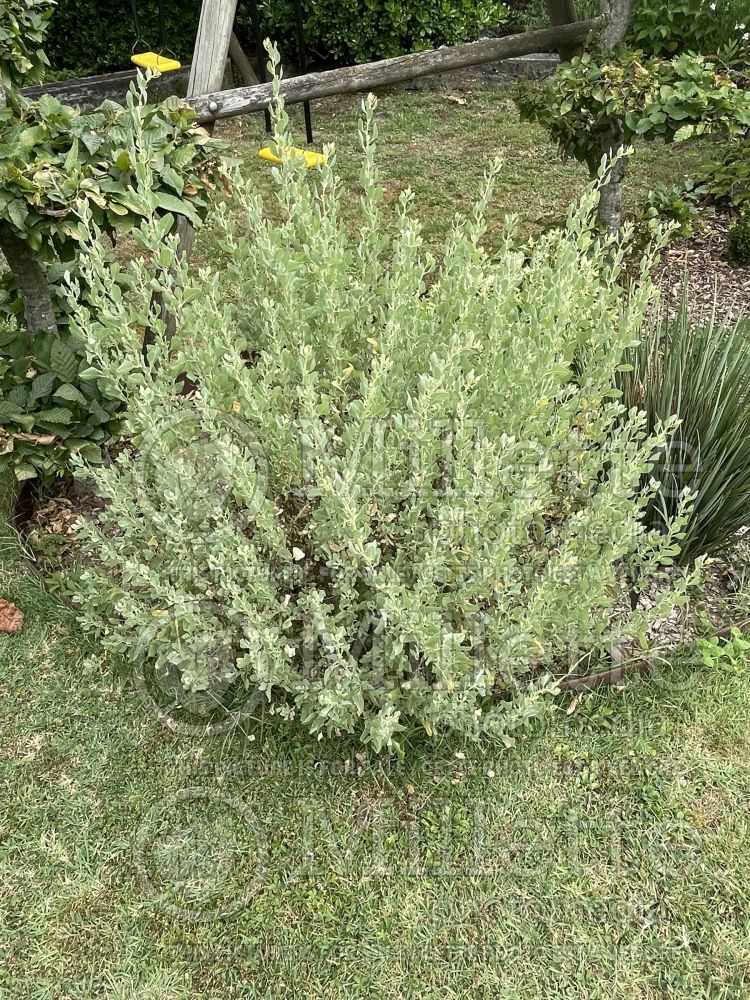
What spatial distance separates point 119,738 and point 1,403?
4.38ft

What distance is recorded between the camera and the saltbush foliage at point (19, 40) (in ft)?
8.21

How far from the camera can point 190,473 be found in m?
2.06

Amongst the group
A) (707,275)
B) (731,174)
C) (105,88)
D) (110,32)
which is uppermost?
(110,32)

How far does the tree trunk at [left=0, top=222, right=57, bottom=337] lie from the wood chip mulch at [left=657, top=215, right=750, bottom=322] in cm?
299

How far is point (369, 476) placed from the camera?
2.01 m

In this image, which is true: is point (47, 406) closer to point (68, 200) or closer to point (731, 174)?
point (68, 200)

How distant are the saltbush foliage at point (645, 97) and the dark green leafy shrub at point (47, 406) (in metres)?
2.54

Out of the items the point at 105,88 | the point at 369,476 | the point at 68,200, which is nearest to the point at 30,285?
the point at 68,200

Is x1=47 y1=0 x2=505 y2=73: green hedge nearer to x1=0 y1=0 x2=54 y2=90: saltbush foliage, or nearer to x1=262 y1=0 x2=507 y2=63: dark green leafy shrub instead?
x1=262 y1=0 x2=507 y2=63: dark green leafy shrub

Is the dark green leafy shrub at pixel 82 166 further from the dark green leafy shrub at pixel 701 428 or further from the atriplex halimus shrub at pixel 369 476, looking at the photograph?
the dark green leafy shrub at pixel 701 428

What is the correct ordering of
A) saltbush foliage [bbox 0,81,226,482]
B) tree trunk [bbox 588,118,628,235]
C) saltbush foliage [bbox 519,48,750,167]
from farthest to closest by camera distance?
1. tree trunk [bbox 588,118,628,235]
2. saltbush foliage [bbox 519,48,750,167]
3. saltbush foliage [bbox 0,81,226,482]

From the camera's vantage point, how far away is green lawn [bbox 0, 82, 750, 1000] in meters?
1.97

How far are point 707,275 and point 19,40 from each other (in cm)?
359

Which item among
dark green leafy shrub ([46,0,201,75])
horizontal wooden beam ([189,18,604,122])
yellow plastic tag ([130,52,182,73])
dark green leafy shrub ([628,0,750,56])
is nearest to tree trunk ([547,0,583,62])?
horizontal wooden beam ([189,18,604,122])
